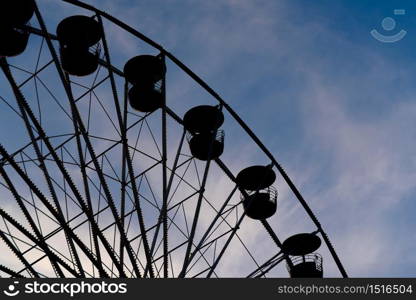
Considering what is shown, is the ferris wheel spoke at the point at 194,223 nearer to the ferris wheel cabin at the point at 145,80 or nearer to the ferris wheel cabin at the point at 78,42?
the ferris wheel cabin at the point at 145,80

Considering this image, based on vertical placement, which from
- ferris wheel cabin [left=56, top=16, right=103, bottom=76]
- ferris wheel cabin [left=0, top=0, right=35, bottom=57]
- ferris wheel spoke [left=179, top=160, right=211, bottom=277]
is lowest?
ferris wheel spoke [left=179, top=160, right=211, bottom=277]

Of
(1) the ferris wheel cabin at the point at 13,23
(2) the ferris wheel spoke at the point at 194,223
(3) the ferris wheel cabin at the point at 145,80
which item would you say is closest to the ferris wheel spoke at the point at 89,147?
(1) the ferris wheel cabin at the point at 13,23

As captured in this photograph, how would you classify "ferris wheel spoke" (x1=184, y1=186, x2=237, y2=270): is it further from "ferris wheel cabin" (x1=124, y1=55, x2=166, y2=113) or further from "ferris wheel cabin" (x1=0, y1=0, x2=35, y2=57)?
"ferris wheel cabin" (x1=0, y1=0, x2=35, y2=57)

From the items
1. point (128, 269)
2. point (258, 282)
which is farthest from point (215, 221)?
point (258, 282)

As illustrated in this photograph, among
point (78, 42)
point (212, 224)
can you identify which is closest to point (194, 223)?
point (212, 224)

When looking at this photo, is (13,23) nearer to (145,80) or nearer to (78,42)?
(78,42)

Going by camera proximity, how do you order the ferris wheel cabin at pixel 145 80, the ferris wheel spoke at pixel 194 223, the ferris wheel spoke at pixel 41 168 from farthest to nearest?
1. the ferris wheel cabin at pixel 145 80
2. the ferris wheel spoke at pixel 194 223
3. the ferris wheel spoke at pixel 41 168

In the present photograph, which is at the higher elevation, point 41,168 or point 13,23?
point 13,23

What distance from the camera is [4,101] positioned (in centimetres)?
1566

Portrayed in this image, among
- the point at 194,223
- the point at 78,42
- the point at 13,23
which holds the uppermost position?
the point at 78,42

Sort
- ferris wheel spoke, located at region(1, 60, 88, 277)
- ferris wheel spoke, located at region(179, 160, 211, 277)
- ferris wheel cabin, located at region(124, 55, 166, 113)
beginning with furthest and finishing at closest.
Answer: ferris wheel cabin, located at region(124, 55, 166, 113), ferris wheel spoke, located at region(179, 160, 211, 277), ferris wheel spoke, located at region(1, 60, 88, 277)

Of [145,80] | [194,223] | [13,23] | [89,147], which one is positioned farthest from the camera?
[145,80]

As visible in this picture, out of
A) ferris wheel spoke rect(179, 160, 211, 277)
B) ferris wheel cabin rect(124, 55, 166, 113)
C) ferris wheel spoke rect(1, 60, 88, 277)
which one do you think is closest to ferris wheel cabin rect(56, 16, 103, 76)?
ferris wheel cabin rect(124, 55, 166, 113)

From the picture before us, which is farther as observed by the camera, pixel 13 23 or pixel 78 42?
pixel 78 42
